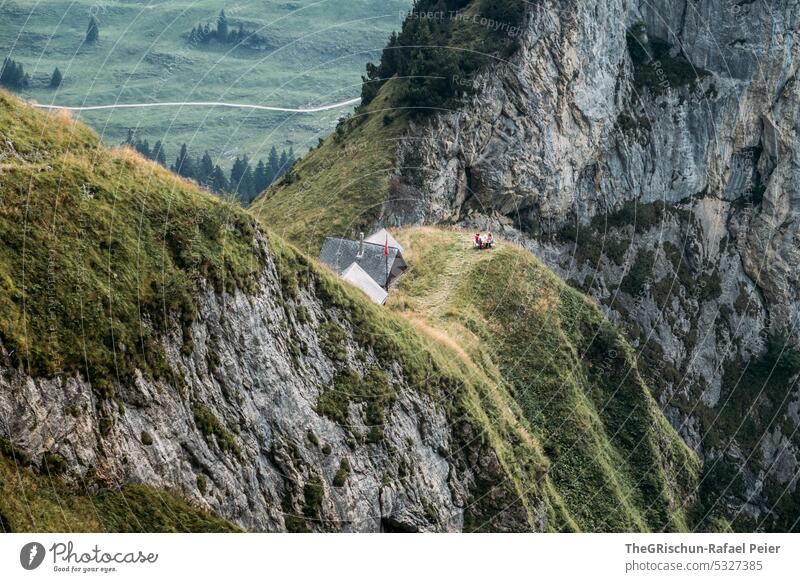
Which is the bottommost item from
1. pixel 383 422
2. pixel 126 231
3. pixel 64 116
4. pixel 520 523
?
pixel 520 523

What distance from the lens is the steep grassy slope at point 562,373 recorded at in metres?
74.8

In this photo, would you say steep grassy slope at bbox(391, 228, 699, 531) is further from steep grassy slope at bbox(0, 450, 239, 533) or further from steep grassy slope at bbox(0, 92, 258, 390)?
steep grassy slope at bbox(0, 450, 239, 533)

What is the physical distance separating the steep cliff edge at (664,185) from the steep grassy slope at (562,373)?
104ft

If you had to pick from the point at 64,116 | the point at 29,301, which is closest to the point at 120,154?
the point at 64,116

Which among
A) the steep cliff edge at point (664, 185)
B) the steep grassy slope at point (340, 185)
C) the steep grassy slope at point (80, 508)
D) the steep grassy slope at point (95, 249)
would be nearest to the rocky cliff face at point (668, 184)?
the steep cliff edge at point (664, 185)

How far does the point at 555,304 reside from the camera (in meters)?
89.2

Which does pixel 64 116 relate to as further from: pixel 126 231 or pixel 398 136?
pixel 398 136

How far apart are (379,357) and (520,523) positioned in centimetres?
1221

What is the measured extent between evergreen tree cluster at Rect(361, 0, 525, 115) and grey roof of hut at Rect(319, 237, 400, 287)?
4329 cm

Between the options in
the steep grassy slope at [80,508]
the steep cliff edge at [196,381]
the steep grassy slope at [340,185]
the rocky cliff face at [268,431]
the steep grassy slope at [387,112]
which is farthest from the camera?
the steep grassy slope at [387,112]

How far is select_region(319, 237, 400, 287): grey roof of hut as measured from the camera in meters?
89.9

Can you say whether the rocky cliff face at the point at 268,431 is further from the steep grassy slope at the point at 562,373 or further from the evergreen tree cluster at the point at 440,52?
the evergreen tree cluster at the point at 440,52

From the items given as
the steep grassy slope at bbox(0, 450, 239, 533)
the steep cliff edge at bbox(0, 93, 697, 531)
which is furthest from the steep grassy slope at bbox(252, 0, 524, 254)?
the steep grassy slope at bbox(0, 450, 239, 533)

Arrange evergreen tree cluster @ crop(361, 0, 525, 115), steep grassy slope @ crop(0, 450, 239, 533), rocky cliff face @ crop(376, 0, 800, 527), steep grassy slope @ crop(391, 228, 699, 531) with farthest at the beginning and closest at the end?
rocky cliff face @ crop(376, 0, 800, 527) → evergreen tree cluster @ crop(361, 0, 525, 115) → steep grassy slope @ crop(391, 228, 699, 531) → steep grassy slope @ crop(0, 450, 239, 533)
